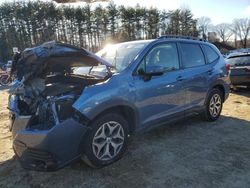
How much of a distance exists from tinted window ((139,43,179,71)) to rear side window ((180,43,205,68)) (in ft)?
0.81

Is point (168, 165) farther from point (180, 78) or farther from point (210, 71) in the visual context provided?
point (210, 71)

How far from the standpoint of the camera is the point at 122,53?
514 cm

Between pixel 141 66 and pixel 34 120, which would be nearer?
pixel 34 120

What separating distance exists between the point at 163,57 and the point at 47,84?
6.49ft

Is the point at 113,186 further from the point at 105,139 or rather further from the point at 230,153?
the point at 230,153

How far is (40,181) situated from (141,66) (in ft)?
7.19

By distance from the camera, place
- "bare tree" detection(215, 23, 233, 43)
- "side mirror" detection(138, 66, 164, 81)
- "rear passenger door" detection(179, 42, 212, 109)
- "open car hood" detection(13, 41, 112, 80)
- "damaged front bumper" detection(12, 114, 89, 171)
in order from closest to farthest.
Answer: "damaged front bumper" detection(12, 114, 89, 171)
"open car hood" detection(13, 41, 112, 80)
"side mirror" detection(138, 66, 164, 81)
"rear passenger door" detection(179, 42, 212, 109)
"bare tree" detection(215, 23, 233, 43)

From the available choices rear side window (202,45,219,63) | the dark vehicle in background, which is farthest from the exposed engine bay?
the dark vehicle in background

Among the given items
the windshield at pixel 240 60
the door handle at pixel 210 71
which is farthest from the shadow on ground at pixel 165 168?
the windshield at pixel 240 60

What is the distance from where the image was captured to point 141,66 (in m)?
4.70

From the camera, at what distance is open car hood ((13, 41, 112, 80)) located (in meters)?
4.08

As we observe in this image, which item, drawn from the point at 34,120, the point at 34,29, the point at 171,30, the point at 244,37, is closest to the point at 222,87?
the point at 34,120

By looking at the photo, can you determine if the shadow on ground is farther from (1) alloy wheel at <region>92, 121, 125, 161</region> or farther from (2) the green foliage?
(2) the green foliage

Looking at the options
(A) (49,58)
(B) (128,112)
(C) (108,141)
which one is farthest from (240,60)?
(A) (49,58)
